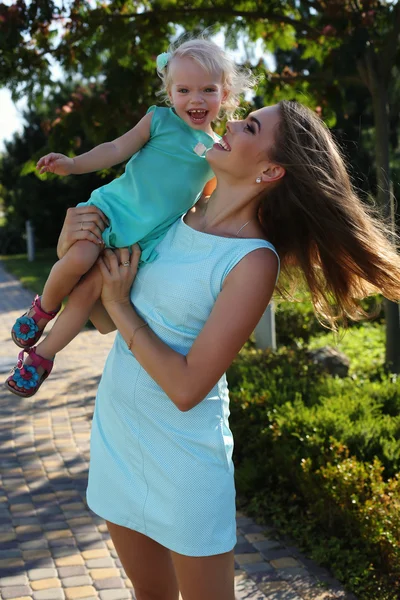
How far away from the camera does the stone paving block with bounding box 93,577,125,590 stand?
3.57 meters

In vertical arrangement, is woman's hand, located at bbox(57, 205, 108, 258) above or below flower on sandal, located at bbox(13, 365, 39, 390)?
above

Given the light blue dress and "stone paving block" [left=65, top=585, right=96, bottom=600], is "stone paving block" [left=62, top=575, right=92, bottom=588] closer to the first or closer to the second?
"stone paving block" [left=65, top=585, right=96, bottom=600]

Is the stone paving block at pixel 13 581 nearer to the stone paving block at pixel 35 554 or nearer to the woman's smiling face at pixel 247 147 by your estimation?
the stone paving block at pixel 35 554

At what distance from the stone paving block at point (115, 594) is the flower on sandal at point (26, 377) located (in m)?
1.57

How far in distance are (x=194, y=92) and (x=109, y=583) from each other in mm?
2338

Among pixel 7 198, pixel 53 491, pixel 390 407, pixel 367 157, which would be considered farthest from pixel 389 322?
pixel 7 198

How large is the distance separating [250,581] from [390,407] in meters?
1.78

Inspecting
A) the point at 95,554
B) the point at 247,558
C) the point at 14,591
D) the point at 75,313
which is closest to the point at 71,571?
the point at 95,554

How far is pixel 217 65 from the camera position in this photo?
2537 millimetres

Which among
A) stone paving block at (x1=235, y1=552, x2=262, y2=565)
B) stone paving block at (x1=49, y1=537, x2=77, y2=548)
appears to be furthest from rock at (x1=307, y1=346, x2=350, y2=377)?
stone paving block at (x1=49, y1=537, x2=77, y2=548)

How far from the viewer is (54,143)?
638cm

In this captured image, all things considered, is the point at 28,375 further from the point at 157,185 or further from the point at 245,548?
the point at 245,548

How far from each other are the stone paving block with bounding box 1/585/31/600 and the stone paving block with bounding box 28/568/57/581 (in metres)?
0.10

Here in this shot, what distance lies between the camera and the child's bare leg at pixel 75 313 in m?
2.26
